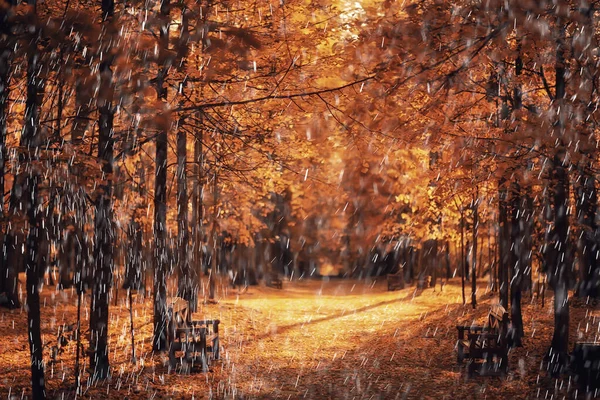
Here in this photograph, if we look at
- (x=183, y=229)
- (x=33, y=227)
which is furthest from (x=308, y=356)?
(x=33, y=227)

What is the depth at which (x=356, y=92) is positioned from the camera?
7.98m

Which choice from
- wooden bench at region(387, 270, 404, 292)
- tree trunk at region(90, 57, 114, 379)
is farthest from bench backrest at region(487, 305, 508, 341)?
wooden bench at region(387, 270, 404, 292)

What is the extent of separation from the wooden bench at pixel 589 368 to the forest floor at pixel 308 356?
288 millimetres

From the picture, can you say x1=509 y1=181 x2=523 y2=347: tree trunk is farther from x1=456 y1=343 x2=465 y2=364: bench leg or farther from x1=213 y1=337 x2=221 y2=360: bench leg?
x1=213 y1=337 x2=221 y2=360: bench leg

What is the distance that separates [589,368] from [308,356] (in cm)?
628

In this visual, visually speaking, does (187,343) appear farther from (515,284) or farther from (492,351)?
(515,284)

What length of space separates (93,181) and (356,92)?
356 centimetres

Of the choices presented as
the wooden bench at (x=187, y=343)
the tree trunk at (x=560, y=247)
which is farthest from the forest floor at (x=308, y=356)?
the tree trunk at (x=560, y=247)

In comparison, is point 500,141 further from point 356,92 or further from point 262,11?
point 262,11

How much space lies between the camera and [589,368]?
10.0m

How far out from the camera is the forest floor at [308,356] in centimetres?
1048

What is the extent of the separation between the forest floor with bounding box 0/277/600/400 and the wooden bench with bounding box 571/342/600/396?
0.29 metres

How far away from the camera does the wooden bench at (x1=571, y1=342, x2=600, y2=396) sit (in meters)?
9.95

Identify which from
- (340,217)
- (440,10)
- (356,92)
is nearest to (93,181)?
(356,92)
